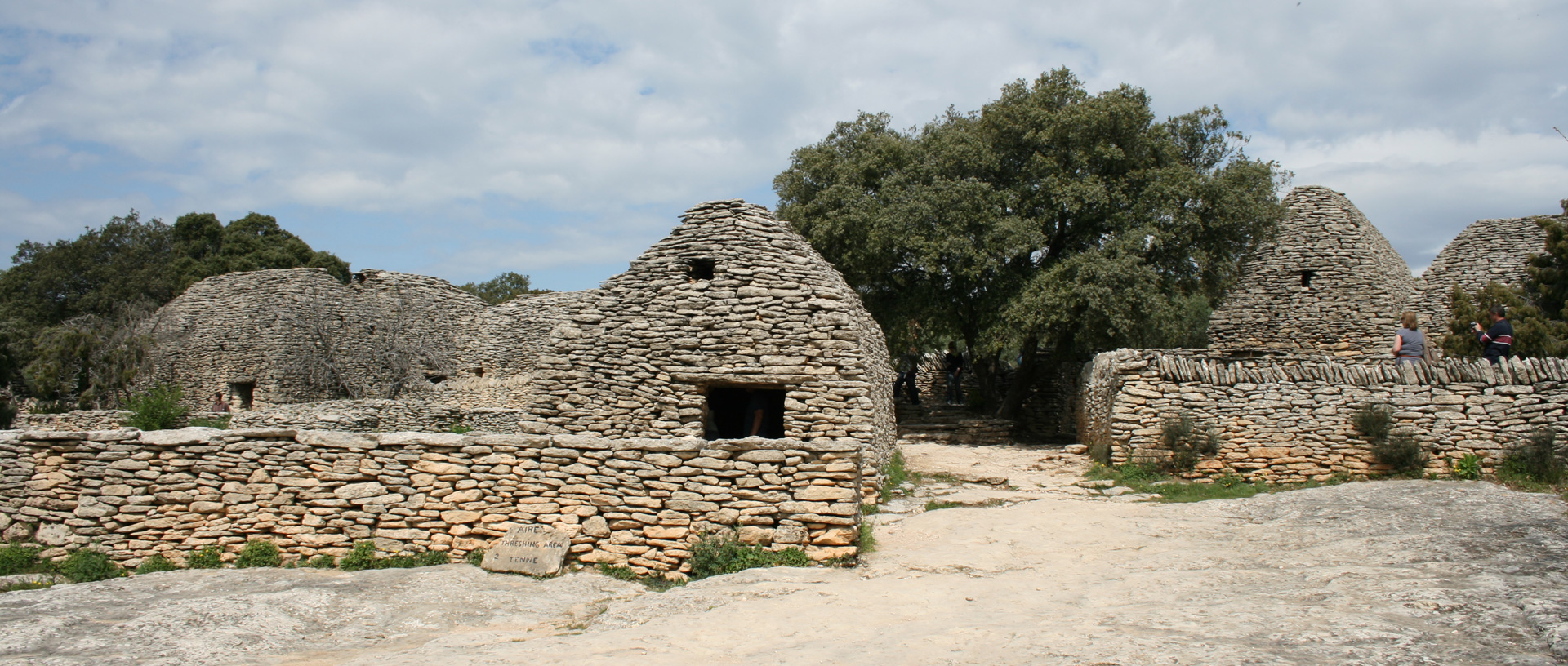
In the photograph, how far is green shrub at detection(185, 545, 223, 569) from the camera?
6.72 metres

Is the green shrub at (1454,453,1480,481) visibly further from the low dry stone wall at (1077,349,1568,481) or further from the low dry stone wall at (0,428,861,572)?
the low dry stone wall at (0,428,861,572)

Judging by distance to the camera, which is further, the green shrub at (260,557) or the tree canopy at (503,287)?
the tree canopy at (503,287)

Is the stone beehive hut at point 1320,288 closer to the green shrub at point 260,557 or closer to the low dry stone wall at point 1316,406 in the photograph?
the low dry stone wall at point 1316,406

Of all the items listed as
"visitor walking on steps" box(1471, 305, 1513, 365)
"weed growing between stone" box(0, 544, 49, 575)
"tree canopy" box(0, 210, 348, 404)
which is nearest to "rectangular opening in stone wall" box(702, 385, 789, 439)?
"weed growing between stone" box(0, 544, 49, 575)

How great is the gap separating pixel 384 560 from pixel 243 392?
Result: 72.1 ft

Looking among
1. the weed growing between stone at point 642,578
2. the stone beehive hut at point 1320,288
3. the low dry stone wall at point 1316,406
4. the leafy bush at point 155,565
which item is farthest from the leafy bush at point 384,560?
the stone beehive hut at point 1320,288

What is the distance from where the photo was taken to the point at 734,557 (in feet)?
20.7

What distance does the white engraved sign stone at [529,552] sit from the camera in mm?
6305

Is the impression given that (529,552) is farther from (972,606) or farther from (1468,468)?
(1468,468)

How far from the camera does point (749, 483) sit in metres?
6.55

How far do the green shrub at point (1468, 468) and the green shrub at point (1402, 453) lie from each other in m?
0.33

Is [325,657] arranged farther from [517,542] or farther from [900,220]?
[900,220]

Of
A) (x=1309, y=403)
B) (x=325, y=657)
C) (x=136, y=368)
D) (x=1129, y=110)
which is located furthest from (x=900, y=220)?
(x=136, y=368)

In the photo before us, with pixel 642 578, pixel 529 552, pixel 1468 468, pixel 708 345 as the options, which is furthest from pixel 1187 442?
pixel 529 552
